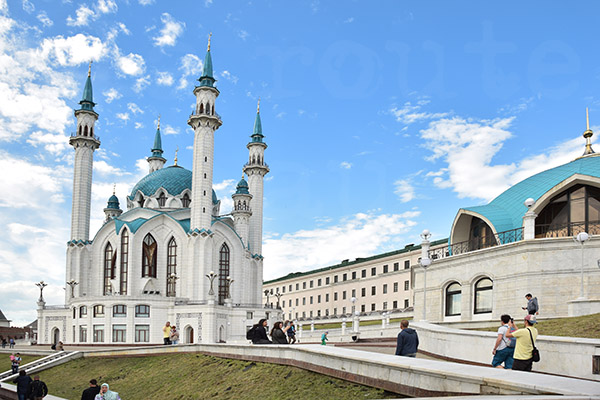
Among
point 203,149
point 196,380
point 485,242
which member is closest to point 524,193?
point 485,242

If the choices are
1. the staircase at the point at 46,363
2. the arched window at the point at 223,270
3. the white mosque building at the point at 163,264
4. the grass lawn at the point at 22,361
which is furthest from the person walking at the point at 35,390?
the arched window at the point at 223,270

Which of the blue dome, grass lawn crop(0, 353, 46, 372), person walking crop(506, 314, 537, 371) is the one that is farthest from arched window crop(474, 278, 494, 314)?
the blue dome

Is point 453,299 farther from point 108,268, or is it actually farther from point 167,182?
point 167,182

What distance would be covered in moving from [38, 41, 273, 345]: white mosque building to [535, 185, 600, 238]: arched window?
36528mm

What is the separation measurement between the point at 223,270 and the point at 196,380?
163 ft

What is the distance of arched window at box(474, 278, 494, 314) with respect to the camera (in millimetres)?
30594

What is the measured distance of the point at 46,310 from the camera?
67875mm

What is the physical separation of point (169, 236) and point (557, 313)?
49.6m

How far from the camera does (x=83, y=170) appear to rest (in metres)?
71.4

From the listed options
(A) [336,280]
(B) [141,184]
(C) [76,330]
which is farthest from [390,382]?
(A) [336,280]

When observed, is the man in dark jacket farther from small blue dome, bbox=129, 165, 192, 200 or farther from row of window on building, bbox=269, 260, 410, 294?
small blue dome, bbox=129, 165, 192, 200

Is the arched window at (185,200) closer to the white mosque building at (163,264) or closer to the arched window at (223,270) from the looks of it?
the white mosque building at (163,264)

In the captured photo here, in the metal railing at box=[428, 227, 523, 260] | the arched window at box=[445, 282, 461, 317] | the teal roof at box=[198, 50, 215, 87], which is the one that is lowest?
the arched window at box=[445, 282, 461, 317]

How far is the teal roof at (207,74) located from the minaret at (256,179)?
531 inches
